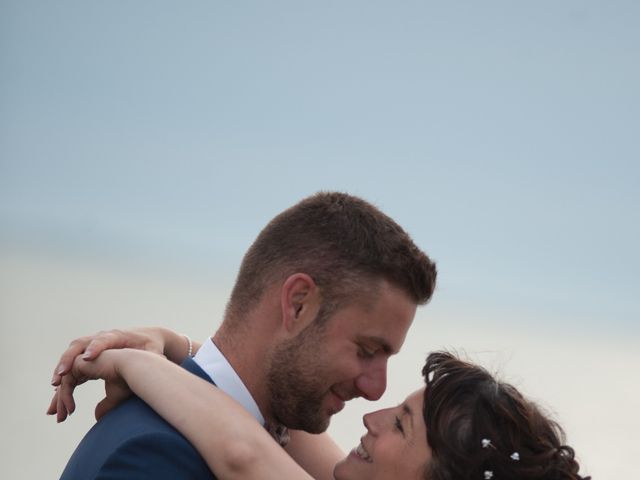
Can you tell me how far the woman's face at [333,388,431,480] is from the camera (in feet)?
12.4

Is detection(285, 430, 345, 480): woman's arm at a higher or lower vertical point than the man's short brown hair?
lower

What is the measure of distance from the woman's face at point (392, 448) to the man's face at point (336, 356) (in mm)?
196

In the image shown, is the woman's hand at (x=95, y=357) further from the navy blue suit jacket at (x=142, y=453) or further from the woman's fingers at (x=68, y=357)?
the navy blue suit jacket at (x=142, y=453)

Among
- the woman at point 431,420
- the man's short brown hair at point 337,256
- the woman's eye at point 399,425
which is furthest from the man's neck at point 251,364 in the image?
the woman's eye at point 399,425

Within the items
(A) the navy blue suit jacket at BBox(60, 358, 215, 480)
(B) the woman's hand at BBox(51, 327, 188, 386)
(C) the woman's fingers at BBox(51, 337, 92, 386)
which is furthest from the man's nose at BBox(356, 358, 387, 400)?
(C) the woman's fingers at BBox(51, 337, 92, 386)

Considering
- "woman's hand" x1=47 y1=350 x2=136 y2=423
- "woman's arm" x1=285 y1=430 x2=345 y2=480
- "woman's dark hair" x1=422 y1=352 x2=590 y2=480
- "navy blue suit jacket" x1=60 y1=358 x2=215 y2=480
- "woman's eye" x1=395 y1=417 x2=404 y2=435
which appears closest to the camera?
"navy blue suit jacket" x1=60 y1=358 x2=215 y2=480

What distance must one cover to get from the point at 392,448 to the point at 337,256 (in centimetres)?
85

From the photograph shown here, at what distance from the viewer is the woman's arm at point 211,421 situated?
10.7ft

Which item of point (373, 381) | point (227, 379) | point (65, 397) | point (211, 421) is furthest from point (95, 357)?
point (373, 381)

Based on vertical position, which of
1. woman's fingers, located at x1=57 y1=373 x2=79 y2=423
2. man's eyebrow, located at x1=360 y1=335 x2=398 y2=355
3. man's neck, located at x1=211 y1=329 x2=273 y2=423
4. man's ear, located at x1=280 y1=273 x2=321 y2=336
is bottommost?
woman's fingers, located at x1=57 y1=373 x2=79 y2=423

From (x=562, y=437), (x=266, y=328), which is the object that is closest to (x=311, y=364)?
(x=266, y=328)

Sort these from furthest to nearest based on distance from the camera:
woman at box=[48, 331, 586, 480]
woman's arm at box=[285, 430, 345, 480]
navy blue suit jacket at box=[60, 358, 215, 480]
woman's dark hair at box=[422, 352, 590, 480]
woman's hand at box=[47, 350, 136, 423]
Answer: woman's arm at box=[285, 430, 345, 480] < woman's dark hair at box=[422, 352, 590, 480] < woman's hand at box=[47, 350, 136, 423] < woman at box=[48, 331, 586, 480] < navy blue suit jacket at box=[60, 358, 215, 480]

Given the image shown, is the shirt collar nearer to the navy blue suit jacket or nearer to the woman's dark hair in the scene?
the navy blue suit jacket

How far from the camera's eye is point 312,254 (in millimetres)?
3783
